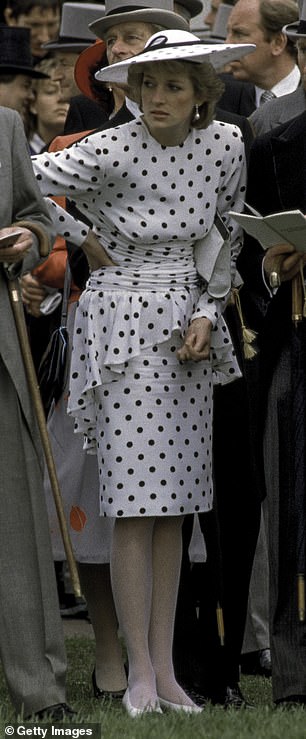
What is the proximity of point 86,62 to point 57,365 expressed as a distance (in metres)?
1.22

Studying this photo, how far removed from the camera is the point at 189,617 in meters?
7.13

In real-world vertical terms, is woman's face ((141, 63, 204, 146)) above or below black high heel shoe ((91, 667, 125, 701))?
above

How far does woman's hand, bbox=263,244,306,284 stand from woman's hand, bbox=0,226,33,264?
31.2 inches

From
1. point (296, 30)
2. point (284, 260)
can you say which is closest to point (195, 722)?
point (284, 260)

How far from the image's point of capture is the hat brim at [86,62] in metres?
7.62

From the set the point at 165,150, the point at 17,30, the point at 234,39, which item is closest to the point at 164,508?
the point at 165,150

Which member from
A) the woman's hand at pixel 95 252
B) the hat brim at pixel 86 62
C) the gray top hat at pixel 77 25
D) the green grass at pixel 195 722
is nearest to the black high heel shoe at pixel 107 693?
the green grass at pixel 195 722

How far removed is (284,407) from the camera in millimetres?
6566

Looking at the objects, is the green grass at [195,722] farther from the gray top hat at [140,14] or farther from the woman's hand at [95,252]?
the gray top hat at [140,14]

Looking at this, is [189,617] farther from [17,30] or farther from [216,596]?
[17,30]

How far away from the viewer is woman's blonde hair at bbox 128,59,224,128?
645 centimetres

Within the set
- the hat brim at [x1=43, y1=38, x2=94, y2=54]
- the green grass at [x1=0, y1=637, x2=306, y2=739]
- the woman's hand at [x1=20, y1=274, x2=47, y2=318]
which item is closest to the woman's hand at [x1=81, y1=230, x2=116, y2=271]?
the green grass at [x1=0, y1=637, x2=306, y2=739]

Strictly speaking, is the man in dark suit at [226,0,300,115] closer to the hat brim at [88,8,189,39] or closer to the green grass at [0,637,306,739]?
the hat brim at [88,8,189,39]

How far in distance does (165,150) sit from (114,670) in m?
1.94
